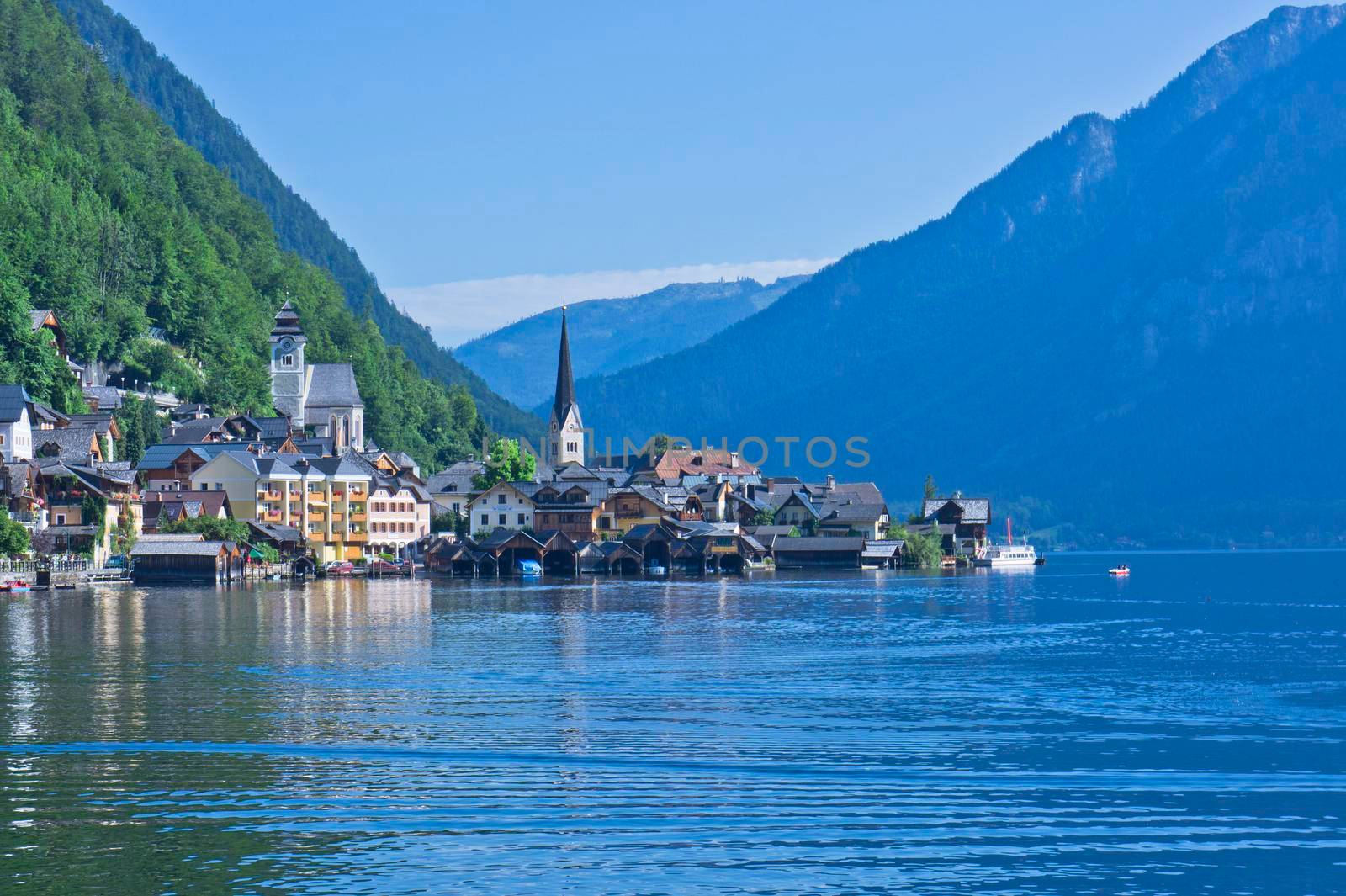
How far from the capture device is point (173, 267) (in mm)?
160250

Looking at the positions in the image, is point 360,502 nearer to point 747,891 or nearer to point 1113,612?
point 1113,612

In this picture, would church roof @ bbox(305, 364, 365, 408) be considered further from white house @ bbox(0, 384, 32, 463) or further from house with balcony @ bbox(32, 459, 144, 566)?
house with balcony @ bbox(32, 459, 144, 566)

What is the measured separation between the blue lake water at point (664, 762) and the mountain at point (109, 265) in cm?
8298

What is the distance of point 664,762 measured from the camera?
30.6m

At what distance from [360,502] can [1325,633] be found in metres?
78.6

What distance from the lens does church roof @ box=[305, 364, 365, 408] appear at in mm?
168625

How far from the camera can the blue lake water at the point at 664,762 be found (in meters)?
23.3

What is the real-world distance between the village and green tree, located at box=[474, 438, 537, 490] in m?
0.19

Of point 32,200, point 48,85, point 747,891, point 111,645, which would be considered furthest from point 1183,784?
point 48,85

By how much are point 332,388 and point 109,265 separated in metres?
25.9

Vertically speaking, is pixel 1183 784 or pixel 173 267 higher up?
pixel 173 267

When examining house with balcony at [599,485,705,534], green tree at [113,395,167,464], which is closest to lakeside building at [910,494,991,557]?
house with balcony at [599,485,705,534]

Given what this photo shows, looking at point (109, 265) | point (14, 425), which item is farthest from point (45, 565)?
point (109, 265)

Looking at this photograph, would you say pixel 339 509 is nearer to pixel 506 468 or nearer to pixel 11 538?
pixel 506 468
